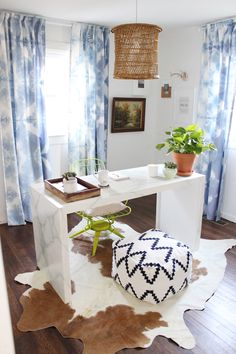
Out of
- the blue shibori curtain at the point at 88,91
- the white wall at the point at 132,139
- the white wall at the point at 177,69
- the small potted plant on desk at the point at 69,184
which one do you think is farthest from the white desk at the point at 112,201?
the white wall at the point at 177,69

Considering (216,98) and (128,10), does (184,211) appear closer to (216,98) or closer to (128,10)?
(216,98)

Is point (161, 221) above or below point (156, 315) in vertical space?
above

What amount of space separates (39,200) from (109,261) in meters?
0.95

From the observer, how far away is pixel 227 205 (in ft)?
12.3

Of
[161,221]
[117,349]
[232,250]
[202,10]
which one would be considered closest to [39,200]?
[117,349]

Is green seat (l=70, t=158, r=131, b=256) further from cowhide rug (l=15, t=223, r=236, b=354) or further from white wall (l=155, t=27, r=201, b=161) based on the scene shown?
white wall (l=155, t=27, r=201, b=161)

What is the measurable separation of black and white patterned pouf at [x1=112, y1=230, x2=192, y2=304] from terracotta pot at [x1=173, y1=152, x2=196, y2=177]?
0.64 m

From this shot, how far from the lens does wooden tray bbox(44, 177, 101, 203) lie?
2.07 metres

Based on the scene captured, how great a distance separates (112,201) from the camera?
2.19m

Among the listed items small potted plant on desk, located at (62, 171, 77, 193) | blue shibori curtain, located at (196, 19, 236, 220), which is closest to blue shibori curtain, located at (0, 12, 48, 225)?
small potted plant on desk, located at (62, 171, 77, 193)

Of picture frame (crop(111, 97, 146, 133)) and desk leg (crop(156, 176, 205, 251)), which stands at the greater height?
picture frame (crop(111, 97, 146, 133))

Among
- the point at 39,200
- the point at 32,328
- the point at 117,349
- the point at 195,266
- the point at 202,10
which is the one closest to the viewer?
the point at 117,349

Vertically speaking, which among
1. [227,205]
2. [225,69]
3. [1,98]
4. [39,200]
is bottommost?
[227,205]

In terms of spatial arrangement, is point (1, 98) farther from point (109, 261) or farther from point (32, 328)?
point (32, 328)
